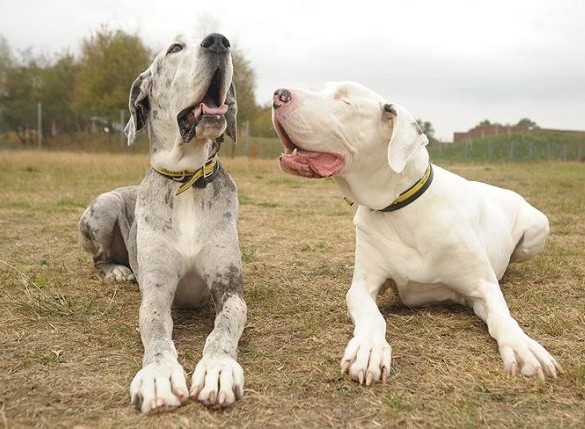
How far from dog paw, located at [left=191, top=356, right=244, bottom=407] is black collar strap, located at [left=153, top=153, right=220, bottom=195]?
1.15 metres

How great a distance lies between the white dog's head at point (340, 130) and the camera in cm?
308

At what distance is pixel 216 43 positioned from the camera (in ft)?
10.7

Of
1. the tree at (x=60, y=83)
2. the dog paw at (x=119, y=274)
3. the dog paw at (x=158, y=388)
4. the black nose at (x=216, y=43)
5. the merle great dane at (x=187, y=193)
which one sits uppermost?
the tree at (x=60, y=83)

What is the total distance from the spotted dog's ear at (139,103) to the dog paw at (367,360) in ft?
6.21

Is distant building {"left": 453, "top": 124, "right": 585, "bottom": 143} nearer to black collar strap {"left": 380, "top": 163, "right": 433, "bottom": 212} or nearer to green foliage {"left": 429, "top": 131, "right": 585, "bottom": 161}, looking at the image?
green foliage {"left": 429, "top": 131, "right": 585, "bottom": 161}

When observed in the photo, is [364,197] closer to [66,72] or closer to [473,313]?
[473,313]

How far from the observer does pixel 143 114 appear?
Answer: 376 centimetres

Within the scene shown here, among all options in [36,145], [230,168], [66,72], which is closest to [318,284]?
[230,168]

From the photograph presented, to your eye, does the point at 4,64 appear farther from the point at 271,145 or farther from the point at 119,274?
the point at 119,274

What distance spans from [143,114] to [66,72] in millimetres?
34814

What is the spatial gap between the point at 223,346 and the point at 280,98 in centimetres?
122

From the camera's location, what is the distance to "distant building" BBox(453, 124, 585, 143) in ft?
157

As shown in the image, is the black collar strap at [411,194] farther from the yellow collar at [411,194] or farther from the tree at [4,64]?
the tree at [4,64]

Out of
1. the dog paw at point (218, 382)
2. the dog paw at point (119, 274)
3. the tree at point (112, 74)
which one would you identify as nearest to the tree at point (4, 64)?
the tree at point (112, 74)
